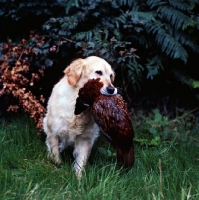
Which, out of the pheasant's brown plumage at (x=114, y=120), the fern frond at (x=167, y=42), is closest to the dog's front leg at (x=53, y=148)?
the pheasant's brown plumage at (x=114, y=120)

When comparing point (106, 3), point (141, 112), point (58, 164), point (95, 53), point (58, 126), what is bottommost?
point (141, 112)

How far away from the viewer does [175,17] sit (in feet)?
16.9

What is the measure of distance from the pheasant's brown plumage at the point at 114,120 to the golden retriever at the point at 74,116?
18 centimetres

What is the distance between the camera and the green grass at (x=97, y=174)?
9.88ft

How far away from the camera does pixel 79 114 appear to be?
378 cm

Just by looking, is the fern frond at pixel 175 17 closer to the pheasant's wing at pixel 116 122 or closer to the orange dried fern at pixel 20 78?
the orange dried fern at pixel 20 78

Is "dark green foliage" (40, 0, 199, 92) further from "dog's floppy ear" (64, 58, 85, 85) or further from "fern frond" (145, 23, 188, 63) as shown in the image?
"dog's floppy ear" (64, 58, 85, 85)

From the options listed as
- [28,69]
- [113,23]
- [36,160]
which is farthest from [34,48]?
[36,160]

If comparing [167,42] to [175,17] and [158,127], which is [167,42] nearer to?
[175,17]

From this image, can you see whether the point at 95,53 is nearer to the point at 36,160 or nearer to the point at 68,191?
the point at 36,160

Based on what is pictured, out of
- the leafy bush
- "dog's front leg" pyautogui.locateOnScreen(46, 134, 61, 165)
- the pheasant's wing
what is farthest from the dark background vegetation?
the pheasant's wing

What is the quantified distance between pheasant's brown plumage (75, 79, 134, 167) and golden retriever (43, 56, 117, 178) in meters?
0.18

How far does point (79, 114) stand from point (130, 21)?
1.68 meters

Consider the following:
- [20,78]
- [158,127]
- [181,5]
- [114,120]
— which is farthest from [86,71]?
[181,5]
